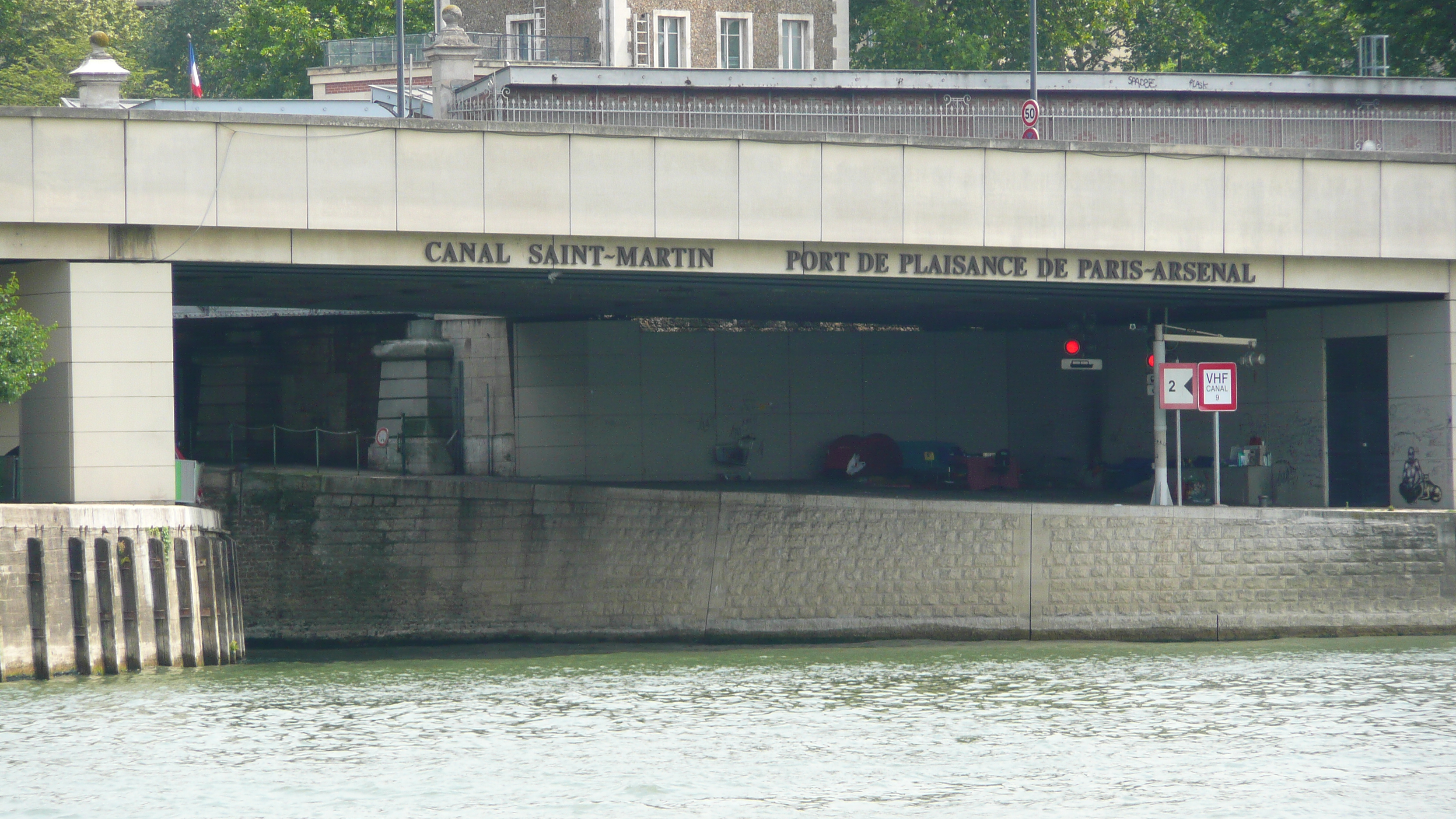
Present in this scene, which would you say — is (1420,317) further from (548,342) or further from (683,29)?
(683,29)

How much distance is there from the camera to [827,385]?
3925 centimetres

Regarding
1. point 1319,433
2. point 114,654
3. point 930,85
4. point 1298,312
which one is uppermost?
point 930,85

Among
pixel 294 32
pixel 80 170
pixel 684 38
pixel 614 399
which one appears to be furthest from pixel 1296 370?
pixel 294 32

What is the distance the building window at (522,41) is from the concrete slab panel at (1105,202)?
34.3 metres

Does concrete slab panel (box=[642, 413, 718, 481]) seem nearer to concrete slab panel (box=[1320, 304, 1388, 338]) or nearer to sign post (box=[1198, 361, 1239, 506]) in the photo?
sign post (box=[1198, 361, 1239, 506])

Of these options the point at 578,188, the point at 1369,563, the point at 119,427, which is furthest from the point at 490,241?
the point at 1369,563

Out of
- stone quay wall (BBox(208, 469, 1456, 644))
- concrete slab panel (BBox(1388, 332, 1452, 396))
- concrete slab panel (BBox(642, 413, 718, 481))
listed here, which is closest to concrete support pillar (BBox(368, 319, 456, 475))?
stone quay wall (BBox(208, 469, 1456, 644))

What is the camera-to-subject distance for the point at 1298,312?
32.4 m

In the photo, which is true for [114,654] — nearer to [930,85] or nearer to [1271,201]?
[1271,201]

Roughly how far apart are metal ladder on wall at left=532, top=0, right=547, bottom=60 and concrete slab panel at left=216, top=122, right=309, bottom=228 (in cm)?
3525

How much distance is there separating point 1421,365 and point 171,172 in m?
21.4

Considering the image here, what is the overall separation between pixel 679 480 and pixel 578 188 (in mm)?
12187

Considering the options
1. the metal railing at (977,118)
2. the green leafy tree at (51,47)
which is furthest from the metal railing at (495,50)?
the metal railing at (977,118)

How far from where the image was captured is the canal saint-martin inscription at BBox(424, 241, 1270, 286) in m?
26.3
